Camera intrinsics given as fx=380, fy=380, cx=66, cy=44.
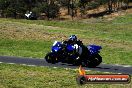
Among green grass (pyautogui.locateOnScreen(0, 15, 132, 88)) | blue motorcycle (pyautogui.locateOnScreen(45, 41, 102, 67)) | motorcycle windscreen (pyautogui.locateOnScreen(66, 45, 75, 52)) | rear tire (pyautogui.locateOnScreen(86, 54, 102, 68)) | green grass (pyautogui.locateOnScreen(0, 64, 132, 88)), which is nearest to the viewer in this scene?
green grass (pyautogui.locateOnScreen(0, 64, 132, 88))

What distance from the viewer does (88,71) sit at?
2211 cm

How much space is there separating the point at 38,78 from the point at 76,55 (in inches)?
267

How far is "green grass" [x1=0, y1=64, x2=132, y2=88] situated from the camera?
17391 mm

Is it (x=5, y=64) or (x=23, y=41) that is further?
(x=23, y=41)

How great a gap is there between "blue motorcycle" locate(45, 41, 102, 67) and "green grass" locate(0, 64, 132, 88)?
3122 mm

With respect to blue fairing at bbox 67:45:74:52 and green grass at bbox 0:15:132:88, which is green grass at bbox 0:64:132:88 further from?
blue fairing at bbox 67:45:74:52

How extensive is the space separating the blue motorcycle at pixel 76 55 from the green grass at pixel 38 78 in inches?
123

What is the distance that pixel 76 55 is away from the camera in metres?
25.2

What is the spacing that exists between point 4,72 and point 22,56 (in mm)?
7787

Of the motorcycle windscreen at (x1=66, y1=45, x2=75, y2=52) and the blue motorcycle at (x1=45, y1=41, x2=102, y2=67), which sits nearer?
the blue motorcycle at (x1=45, y1=41, x2=102, y2=67)

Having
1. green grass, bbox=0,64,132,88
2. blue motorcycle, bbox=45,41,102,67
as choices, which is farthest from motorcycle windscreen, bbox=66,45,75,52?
green grass, bbox=0,64,132,88

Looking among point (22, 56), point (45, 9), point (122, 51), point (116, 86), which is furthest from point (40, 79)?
point (45, 9)

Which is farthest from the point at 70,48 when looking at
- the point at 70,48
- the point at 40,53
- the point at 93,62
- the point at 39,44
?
the point at 39,44

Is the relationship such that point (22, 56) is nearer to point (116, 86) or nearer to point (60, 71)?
point (60, 71)
